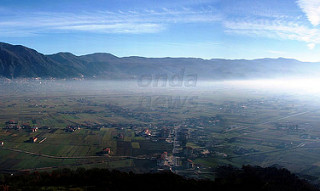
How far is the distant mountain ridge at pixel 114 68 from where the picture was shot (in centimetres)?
7969

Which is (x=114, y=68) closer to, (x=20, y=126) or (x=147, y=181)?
(x=20, y=126)

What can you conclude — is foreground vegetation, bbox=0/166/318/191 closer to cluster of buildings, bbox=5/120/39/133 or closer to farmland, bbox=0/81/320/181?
farmland, bbox=0/81/320/181

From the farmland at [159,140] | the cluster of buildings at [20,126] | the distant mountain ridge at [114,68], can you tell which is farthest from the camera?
the distant mountain ridge at [114,68]

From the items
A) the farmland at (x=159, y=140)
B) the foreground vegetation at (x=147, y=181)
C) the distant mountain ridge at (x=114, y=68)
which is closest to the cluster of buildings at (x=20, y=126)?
the farmland at (x=159, y=140)

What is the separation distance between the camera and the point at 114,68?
100938mm

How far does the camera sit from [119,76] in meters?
87.3

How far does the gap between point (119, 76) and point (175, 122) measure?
65.8 m

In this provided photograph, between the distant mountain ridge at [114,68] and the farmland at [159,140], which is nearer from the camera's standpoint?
the farmland at [159,140]

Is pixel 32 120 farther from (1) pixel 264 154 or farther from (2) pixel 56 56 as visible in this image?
(2) pixel 56 56

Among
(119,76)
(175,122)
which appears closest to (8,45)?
(119,76)

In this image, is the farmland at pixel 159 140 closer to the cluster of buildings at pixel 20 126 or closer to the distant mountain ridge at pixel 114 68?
the cluster of buildings at pixel 20 126

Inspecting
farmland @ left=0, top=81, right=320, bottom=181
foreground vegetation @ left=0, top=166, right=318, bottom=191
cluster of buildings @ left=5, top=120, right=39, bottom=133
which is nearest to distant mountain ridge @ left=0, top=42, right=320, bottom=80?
farmland @ left=0, top=81, right=320, bottom=181

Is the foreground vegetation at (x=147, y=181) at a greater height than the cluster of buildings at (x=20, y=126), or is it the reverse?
the foreground vegetation at (x=147, y=181)

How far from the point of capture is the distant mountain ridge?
79688mm
